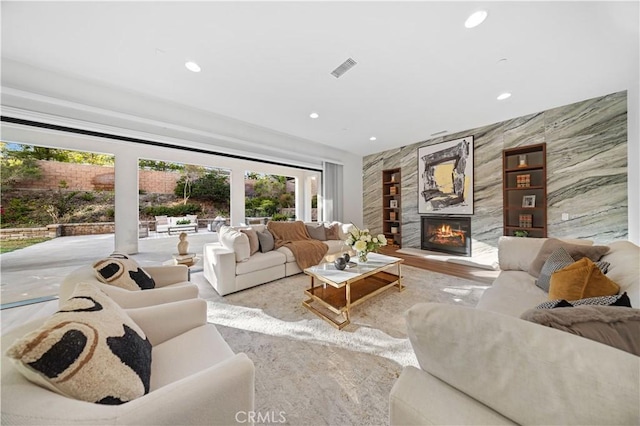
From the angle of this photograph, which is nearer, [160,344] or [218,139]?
[160,344]

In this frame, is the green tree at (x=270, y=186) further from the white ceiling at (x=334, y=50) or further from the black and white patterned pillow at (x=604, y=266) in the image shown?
the black and white patterned pillow at (x=604, y=266)

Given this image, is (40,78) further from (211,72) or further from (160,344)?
(160,344)

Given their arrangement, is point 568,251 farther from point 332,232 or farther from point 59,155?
point 59,155

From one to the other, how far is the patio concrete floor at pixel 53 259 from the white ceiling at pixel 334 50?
8.35ft

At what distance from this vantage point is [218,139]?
356cm

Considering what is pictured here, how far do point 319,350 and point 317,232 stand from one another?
259cm

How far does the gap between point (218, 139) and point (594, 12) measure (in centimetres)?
428

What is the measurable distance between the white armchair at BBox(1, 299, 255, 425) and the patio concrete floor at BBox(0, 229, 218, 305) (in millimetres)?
2662

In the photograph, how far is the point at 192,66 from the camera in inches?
85.9

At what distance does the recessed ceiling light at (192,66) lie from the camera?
7.02ft

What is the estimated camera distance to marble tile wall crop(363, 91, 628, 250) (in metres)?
2.90

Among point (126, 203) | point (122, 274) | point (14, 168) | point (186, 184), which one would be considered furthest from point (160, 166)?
point (122, 274)

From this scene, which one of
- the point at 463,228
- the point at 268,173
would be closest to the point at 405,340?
the point at 463,228

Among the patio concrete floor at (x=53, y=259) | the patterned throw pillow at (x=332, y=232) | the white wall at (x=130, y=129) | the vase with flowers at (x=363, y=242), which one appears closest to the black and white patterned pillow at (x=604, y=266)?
the vase with flowers at (x=363, y=242)
